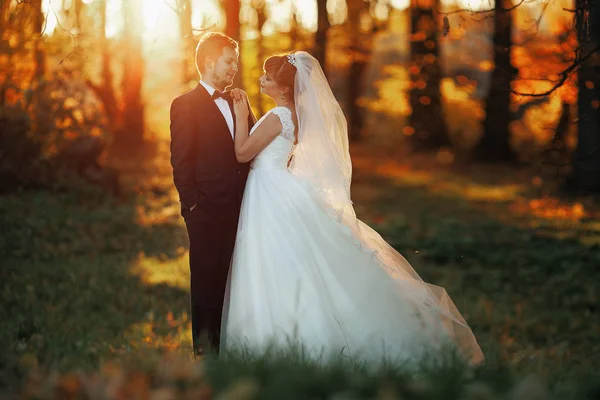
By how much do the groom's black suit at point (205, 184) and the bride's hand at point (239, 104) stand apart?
121 mm

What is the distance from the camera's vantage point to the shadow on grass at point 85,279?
6.93 meters

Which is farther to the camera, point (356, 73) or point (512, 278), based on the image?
point (356, 73)

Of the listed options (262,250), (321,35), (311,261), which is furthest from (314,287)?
(321,35)

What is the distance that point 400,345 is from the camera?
5.74m

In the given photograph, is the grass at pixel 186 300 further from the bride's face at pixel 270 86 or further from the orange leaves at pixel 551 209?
the bride's face at pixel 270 86

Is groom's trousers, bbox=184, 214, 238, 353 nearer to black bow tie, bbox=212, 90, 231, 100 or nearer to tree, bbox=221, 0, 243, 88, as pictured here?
black bow tie, bbox=212, 90, 231, 100

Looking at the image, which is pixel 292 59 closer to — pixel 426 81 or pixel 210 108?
pixel 210 108

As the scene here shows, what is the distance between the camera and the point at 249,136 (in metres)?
5.92

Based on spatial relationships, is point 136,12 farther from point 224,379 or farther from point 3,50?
point 3,50

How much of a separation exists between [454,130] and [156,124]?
15769mm

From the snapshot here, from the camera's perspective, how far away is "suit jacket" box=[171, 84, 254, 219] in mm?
5852

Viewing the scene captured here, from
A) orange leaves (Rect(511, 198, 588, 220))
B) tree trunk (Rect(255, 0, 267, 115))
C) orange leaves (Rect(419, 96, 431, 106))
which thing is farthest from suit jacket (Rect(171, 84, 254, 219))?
orange leaves (Rect(419, 96, 431, 106))

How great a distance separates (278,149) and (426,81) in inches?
822

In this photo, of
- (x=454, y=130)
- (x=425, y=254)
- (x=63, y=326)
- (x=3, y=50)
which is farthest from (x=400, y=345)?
(x=454, y=130)
